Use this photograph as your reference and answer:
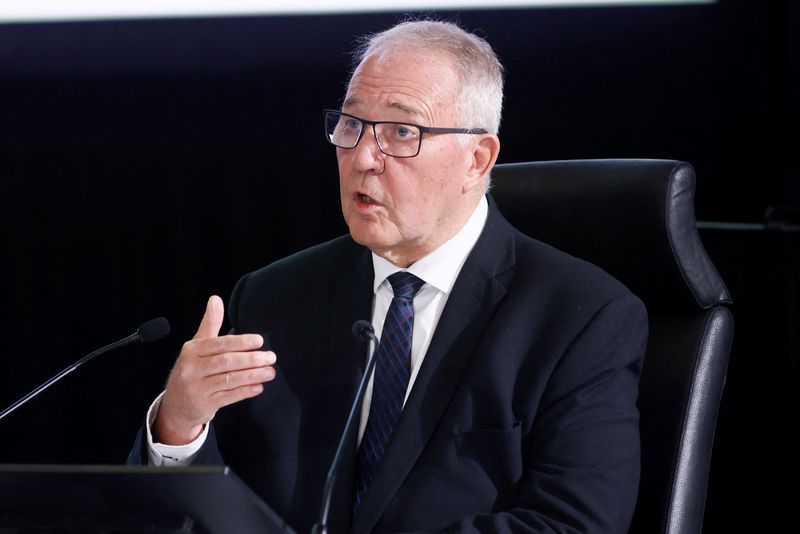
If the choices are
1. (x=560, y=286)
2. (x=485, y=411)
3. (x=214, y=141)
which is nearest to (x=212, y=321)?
(x=485, y=411)

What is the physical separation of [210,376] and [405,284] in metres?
0.45

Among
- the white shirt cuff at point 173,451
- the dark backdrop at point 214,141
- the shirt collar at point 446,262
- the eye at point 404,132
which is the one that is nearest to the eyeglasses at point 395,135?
the eye at point 404,132

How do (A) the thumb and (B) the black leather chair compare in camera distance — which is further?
(B) the black leather chair

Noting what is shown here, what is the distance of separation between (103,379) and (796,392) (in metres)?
2.00

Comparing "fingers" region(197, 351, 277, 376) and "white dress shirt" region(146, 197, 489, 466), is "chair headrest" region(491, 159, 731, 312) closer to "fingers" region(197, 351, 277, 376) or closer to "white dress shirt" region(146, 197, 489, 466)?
"white dress shirt" region(146, 197, 489, 466)

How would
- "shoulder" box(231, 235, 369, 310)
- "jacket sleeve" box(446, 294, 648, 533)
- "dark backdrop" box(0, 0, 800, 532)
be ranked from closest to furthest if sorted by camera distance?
1. "jacket sleeve" box(446, 294, 648, 533)
2. "shoulder" box(231, 235, 369, 310)
3. "dark backdrop" box(0, 0, 800, 532)

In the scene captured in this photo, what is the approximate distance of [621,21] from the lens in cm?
284

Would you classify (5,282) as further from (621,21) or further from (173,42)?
(621,21)

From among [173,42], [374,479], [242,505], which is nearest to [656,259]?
[374,479]

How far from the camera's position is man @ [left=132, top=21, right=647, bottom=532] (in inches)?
61.4

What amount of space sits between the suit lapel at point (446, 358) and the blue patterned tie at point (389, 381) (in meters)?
0.06

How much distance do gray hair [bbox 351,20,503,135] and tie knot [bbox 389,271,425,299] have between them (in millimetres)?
277

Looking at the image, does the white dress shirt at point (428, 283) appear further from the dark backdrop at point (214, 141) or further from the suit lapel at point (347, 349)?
the dark backdrop at point (214, 141)

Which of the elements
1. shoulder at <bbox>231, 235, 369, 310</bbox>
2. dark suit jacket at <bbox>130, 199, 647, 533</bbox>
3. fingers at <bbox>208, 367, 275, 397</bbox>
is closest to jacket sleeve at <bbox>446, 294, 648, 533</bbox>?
dark suit jacket at <bbox>130, 199, 647, 533</bbox>
